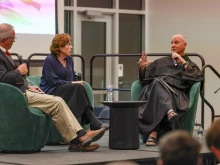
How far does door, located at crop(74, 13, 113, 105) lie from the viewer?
10.3m

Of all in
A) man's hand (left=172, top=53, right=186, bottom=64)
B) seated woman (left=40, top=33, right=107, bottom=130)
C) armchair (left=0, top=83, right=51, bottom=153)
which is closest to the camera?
armchair (left=0, top=83, right=51, bottom=153)

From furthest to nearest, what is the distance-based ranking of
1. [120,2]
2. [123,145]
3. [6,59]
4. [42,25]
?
[120,2]
[42,25]
[123,145]
[6,59]

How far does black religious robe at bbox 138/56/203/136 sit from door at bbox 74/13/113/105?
427 centimetres

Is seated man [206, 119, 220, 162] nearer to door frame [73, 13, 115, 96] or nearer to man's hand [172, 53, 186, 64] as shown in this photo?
man's hand [172, 53, 186, 64]

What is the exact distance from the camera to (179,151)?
Result: 1.92 m

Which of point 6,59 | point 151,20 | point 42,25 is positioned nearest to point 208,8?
point 151,20

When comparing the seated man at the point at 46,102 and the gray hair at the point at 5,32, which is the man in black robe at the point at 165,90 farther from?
the gray hair at the point at 5,32

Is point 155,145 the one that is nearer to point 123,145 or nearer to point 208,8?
point 123,145

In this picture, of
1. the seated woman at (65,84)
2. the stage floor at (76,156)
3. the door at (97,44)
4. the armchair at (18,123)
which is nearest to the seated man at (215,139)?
the stage floor at (76,156)

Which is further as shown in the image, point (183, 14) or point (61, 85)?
point (183, 14)

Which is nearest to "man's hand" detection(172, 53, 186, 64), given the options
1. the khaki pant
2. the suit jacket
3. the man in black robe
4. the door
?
the man in black robe

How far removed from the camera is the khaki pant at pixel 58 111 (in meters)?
5.13

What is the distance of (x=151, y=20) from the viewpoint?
A: 35.7 ft

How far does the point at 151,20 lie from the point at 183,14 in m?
0.89
